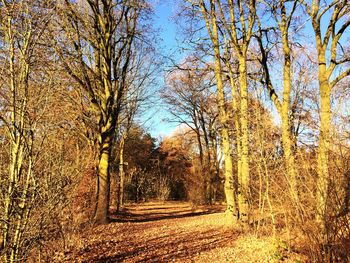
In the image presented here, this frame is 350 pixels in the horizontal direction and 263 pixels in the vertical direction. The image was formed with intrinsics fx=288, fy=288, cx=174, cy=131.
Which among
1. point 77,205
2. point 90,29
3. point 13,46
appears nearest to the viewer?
point 13,46

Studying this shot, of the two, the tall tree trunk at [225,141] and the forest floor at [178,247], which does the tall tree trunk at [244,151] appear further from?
the tall tree trunk at [225,141]

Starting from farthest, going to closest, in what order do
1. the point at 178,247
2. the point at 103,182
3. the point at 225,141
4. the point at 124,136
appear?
the point at 124,136
the point at 103,182
the point at 225,141
the point at 178,247

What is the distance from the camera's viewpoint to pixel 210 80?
1313 cm

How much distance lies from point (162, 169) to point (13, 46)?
125 feet

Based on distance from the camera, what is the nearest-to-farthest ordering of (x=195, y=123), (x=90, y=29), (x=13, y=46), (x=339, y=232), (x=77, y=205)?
(x=13, y=46)
(x=339, y=232)
(x=77, y=205)
(x=90, y=29)
(x=195, y=123)

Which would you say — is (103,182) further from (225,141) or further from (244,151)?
(244,151)

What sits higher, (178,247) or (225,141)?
(225,141)

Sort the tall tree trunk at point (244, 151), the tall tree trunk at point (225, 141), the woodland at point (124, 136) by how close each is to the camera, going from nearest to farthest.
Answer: the woodland at point (124, 136), the tall tree trunk at point (244, 151), the tall tree trunk at point (225, 141)

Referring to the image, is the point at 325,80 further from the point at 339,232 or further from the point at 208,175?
the point at 208,175

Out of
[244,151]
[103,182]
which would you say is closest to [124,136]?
[103,182]

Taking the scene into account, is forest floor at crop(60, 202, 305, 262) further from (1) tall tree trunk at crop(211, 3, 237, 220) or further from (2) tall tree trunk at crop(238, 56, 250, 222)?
(1) tall tree trunk at crop(211, 3, 237, 220)

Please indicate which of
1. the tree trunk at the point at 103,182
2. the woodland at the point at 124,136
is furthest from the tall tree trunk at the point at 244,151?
the tree trunk at the point at 103,182

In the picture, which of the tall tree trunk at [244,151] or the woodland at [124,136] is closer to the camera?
the woodland at [124,136]

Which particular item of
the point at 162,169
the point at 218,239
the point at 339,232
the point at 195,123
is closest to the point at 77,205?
the point at 218,239
